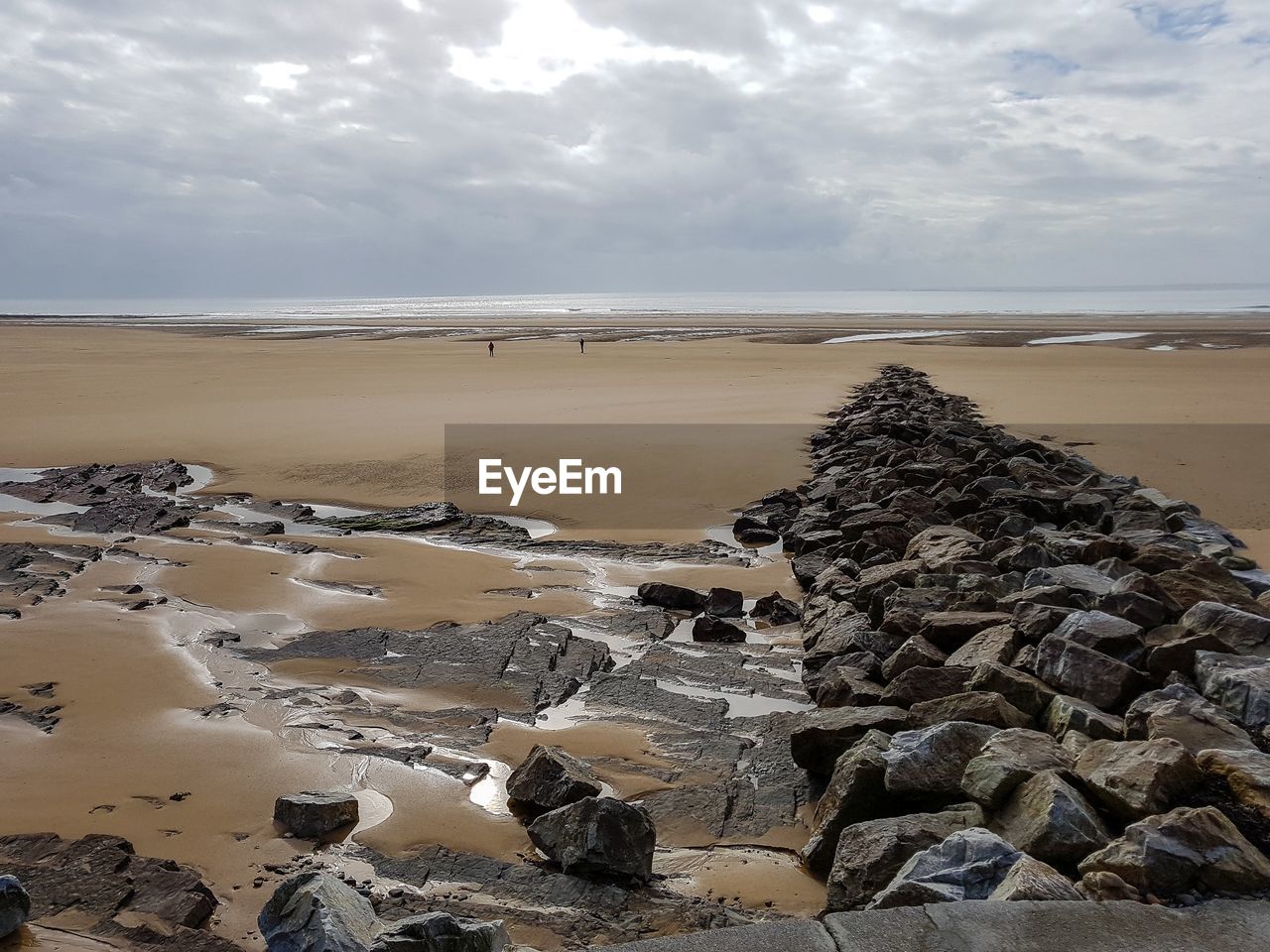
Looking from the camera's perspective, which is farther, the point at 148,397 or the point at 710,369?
the point at 710,369

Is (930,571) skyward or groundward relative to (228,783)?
skyward

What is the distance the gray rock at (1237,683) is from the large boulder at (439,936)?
351 centimetres

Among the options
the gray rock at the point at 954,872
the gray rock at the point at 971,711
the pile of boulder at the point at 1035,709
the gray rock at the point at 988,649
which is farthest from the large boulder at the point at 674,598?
the gray rock at the point at 954,872

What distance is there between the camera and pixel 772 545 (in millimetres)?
9742

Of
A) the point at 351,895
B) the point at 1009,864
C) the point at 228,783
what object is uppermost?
the point at 1009,864

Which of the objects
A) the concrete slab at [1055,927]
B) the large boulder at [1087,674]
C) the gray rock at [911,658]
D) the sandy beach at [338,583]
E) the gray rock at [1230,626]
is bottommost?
the sandy beach at [338,583]

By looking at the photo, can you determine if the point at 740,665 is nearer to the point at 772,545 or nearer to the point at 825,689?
the point at 825,689

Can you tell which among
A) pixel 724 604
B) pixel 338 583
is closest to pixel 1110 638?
pixel 724 604

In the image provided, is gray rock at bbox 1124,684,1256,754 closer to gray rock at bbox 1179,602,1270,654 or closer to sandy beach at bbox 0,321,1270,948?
gray rock at bbox 1179,602,1270,654

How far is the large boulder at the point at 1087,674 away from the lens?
4.80 metres

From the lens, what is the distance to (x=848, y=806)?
161 inches

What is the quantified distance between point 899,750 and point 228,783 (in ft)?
10.6

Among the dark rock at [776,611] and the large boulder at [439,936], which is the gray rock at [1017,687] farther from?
the large boulder at [439,936]

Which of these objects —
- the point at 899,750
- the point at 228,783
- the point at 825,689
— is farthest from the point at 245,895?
the point at 825,689
